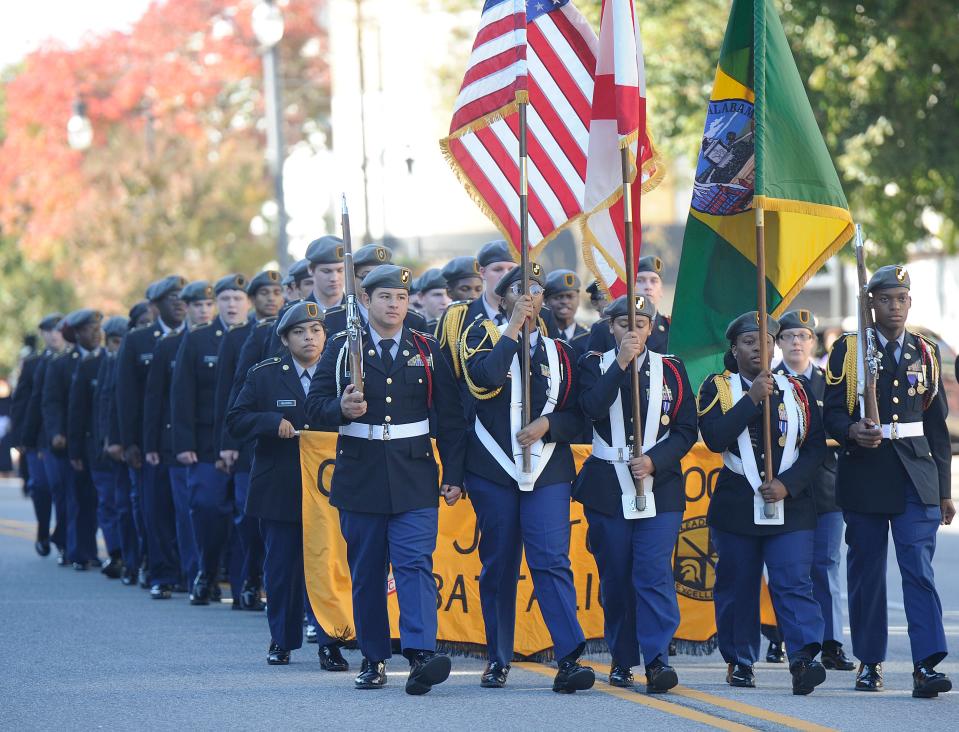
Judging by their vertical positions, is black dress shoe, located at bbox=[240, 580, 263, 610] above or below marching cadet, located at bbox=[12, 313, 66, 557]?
below

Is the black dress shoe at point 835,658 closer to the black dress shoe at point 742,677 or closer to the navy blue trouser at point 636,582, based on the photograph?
the black dress shoe at point 742,677

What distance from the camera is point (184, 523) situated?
45.8 ft

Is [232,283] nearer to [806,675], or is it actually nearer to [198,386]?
[198,386]

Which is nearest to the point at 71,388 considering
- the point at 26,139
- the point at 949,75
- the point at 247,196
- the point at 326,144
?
the point at 949,75

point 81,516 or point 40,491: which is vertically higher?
point 40,491

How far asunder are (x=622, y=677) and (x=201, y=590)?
477 centimetres

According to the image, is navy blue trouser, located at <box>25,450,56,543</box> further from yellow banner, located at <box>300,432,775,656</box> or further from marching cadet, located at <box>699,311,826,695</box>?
marching cadet, located at <box>699,311,826,695</box>

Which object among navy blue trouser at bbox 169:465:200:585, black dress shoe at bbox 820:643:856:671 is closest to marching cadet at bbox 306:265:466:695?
black dress shoe at bbox 820:643:856:671

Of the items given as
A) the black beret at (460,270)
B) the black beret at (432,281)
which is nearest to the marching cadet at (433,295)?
the black beret at (432,281)

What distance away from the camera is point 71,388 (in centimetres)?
1656

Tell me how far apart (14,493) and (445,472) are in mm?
19633

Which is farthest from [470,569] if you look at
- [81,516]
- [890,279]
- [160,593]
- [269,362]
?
[81,516]

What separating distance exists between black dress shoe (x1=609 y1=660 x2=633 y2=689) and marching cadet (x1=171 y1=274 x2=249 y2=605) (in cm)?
450

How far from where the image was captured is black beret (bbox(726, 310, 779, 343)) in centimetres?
973
